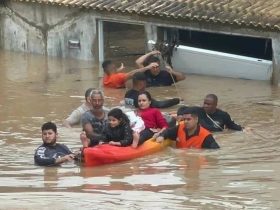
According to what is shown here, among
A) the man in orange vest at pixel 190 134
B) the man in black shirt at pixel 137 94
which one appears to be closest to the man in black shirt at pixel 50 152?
the man in orange vest at pixel 190 134

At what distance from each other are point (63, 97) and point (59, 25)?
6268 millimetres

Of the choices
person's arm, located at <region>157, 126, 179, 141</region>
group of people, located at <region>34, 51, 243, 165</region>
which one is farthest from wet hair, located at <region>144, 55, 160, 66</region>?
person's arm, located at <region>157, 126, 179, 141</region>

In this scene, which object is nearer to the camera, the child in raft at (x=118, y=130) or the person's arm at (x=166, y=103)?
the child in raft at (x=118, y=130)

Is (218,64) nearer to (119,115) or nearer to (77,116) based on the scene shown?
(77,116)

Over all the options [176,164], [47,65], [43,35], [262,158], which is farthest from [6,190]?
[43,35]

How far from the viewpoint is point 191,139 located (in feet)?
42.4

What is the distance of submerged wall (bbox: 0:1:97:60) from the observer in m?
23.3

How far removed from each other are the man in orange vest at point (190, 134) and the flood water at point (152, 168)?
0.13 metres

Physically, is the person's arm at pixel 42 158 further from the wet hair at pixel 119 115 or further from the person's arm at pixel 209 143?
the person's arm at pixel 209 143

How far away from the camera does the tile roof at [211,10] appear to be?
1933 centimetres

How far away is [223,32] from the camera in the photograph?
20016 mm

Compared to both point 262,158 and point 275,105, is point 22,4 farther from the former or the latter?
point 262,158

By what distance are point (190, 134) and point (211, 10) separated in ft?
25.4

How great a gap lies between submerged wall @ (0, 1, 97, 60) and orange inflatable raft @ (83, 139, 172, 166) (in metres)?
10.5
